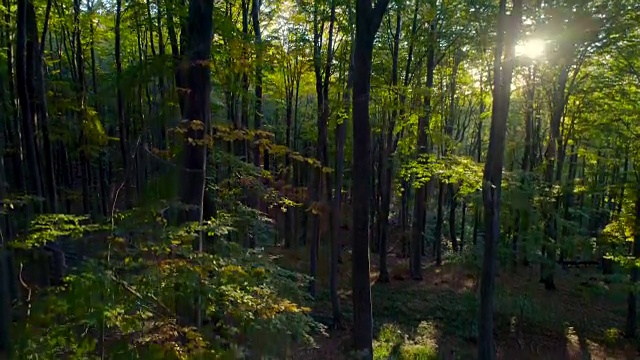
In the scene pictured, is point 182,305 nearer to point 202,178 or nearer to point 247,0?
point 202,178

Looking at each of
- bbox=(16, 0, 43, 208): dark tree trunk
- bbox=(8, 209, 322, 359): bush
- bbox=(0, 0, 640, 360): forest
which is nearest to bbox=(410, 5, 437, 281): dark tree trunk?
bbox=(0, 0, 640, 360): forest

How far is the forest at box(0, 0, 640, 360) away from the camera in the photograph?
3.89 metres

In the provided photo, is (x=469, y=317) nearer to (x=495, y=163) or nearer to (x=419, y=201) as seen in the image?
(x=419, y=201)

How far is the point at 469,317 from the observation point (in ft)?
53.3

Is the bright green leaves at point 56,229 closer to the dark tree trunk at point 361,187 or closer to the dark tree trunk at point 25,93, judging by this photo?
the dark tree trunk at point 361,187

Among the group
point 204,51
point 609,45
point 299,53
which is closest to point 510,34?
point 299,53

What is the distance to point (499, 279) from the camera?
72.1 ft

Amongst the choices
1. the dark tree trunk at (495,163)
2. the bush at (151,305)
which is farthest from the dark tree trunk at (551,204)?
the bush at (151,305)

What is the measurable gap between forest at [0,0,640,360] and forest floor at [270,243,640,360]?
4.8 inches

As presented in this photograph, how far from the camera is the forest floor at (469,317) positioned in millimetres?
12672

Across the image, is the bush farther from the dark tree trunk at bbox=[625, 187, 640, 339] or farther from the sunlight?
the dark tree trunk at bbox=[625, 187, 640, 339]

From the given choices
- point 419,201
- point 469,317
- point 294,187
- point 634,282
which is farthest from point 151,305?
point 419,201

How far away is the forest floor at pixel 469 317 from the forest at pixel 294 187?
0.12m

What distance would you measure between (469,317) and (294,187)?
28.2 ft
